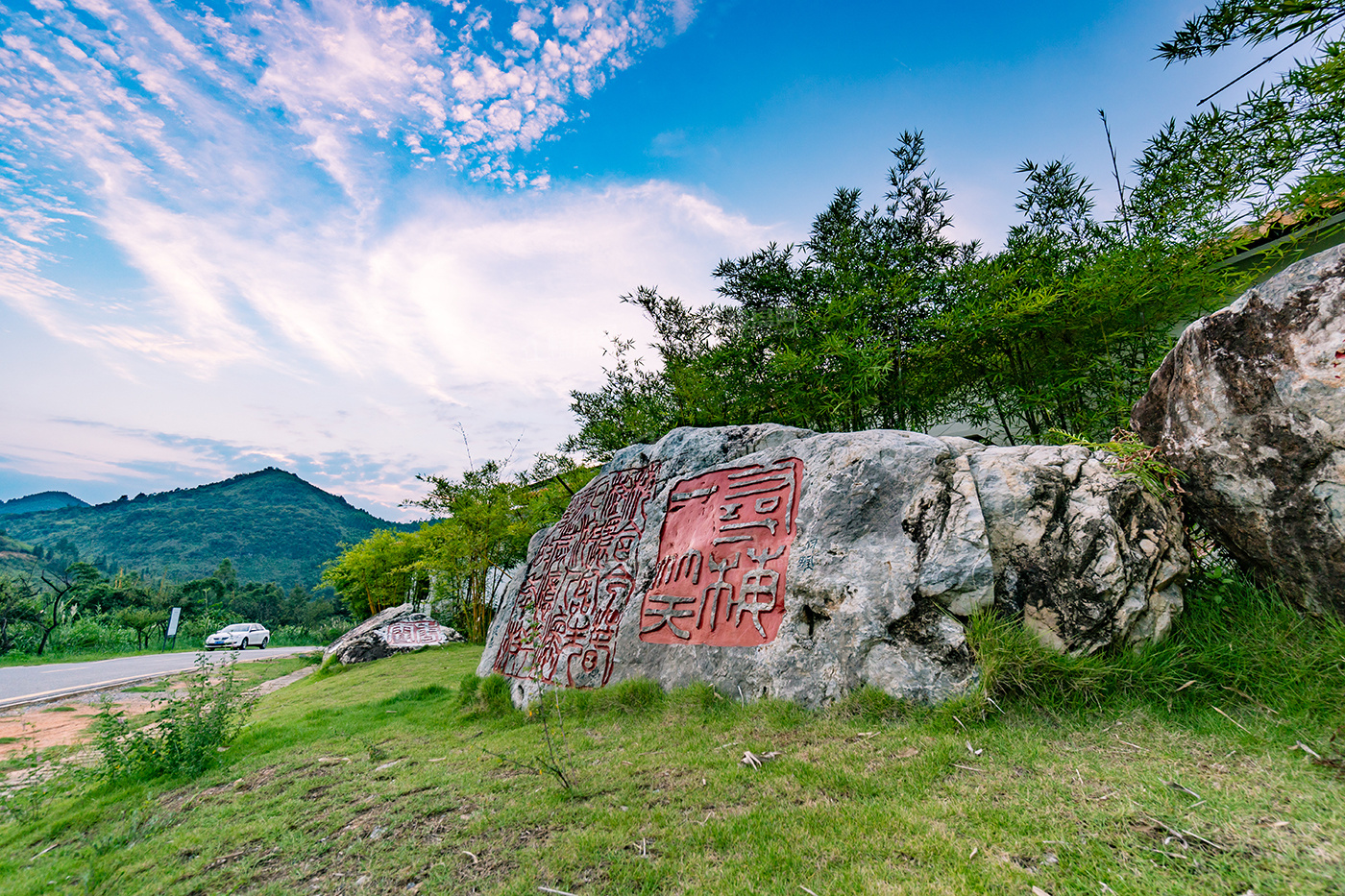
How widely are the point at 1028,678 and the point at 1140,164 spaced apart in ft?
13.2

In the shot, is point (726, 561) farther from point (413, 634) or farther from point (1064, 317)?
point (413, 634)

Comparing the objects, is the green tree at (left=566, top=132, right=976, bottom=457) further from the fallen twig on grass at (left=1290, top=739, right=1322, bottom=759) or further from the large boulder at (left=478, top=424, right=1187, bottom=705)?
the fallen twig on grass at (left=1290, top=739, right=1322, bottom=759)

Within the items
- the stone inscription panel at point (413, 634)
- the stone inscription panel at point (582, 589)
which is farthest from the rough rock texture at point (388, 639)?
the stone inscription panel at point (582, 589)

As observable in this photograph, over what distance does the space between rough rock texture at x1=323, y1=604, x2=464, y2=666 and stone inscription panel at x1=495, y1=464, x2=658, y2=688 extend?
18.9ft

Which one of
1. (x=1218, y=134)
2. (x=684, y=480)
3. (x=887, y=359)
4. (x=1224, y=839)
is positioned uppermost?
(x=1218, y=134)

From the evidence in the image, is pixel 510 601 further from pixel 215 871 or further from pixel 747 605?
pixel 215 871

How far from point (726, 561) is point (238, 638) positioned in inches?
872

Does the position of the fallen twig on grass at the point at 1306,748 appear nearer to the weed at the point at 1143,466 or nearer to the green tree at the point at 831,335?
the weed at the point at 1143,466

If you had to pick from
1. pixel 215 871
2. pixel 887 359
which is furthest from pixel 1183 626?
pixel 215 871

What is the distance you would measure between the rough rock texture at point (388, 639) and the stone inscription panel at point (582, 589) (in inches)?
226

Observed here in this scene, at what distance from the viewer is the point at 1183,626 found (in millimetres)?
2725

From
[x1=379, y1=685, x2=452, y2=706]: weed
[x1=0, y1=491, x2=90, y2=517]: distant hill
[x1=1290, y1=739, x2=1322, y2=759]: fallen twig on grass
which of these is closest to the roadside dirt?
[x1=379, y1=685, x2=452, y2=706]: weed

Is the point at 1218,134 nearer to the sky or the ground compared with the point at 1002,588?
nearer to the sky

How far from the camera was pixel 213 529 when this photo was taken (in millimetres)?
43469
